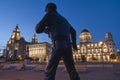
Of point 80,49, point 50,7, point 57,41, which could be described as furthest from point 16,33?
point 57,41

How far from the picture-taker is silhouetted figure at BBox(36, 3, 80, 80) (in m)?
4.07

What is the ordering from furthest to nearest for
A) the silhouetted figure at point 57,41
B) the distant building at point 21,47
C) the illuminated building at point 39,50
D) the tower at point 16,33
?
the illuminated building at point 39,50, the distant building at point 21,47, the tower at point 16,33, the silhouetted figure at point 57,41

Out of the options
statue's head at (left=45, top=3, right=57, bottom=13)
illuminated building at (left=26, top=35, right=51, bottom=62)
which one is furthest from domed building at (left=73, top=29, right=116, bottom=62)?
statue's head at (left=45, top=3, right=57, bottom=13)

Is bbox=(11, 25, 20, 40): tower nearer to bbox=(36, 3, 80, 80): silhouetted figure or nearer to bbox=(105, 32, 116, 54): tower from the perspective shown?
bbox=(105, 32, 116, 54): tower

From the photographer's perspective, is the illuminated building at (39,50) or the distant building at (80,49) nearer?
the distant building at (80,49)

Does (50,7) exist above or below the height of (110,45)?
below

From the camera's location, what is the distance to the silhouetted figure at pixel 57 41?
4.07 metres

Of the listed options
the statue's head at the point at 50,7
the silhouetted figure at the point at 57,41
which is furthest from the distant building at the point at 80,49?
the silhouetted figure at the point at 57,41

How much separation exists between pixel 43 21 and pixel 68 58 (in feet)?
3.47

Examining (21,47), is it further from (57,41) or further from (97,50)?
(57,41)

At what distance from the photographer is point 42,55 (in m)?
132

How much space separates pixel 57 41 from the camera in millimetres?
4133

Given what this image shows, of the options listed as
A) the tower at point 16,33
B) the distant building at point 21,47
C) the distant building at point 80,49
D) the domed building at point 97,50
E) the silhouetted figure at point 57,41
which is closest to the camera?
the silhouetted figure at point 57,41

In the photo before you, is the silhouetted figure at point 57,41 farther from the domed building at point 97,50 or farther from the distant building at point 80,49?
the domed building at point 97,50
